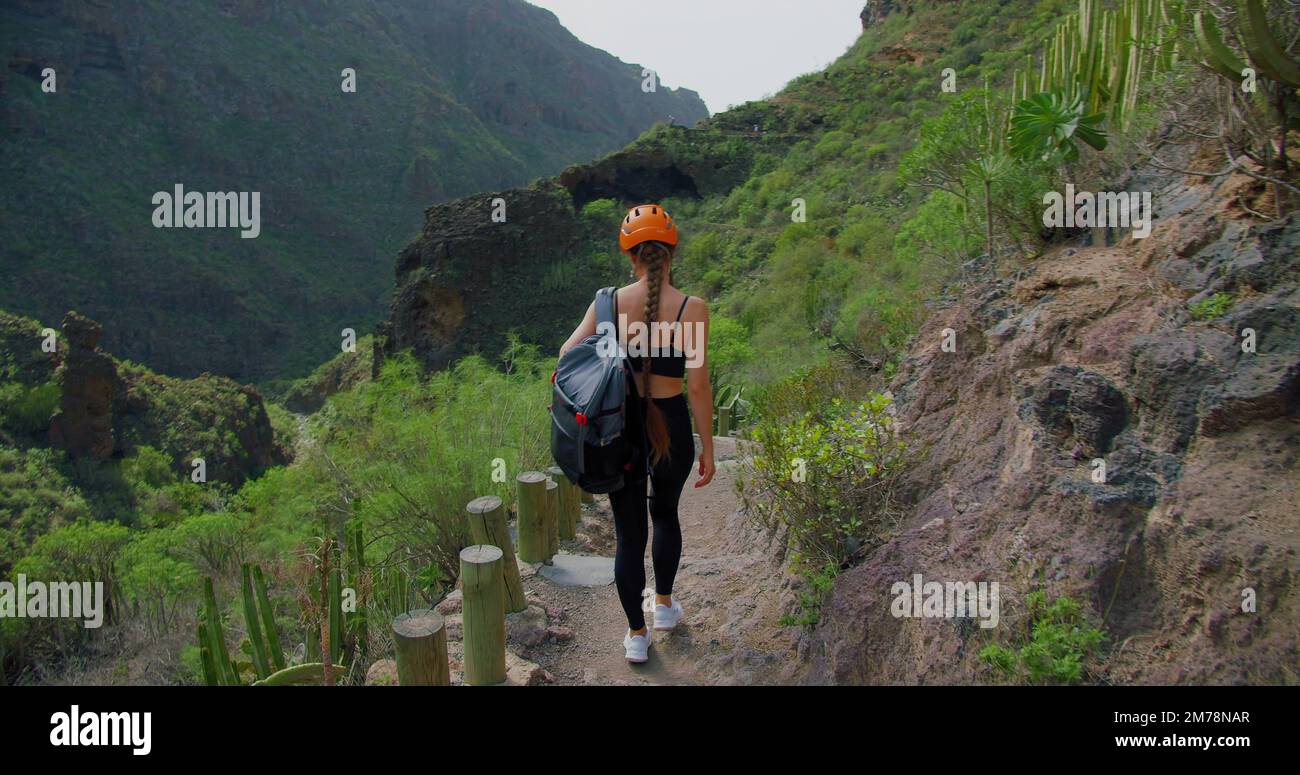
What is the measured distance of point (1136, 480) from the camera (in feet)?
8.53

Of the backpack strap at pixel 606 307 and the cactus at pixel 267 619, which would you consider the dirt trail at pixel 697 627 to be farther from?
the backpack strap at pixel 606 307

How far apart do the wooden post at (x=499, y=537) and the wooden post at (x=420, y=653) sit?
2.89ft

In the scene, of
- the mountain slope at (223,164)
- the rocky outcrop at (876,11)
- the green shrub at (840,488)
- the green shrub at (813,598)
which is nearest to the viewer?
the green shrub at (813,598)

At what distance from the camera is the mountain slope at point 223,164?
142 feet

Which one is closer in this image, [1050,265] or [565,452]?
[565,452]

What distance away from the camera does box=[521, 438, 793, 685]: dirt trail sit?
3.25 m

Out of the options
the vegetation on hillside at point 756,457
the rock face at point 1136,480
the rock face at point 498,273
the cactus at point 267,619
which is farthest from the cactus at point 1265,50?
the rock face at point 498,273

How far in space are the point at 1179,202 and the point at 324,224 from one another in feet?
197

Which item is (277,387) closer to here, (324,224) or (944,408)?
(324,224)

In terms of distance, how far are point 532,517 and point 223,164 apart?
61830 mm

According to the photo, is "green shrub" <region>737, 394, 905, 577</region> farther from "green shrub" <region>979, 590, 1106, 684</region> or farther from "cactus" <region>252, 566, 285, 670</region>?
"cactus" <region>252, 566, 285, 670</region>

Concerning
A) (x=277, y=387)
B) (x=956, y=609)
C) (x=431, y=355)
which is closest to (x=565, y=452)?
(x=956, y=609)

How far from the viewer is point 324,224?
5728 cm

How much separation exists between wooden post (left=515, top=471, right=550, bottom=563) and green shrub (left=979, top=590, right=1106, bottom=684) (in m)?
2.32
